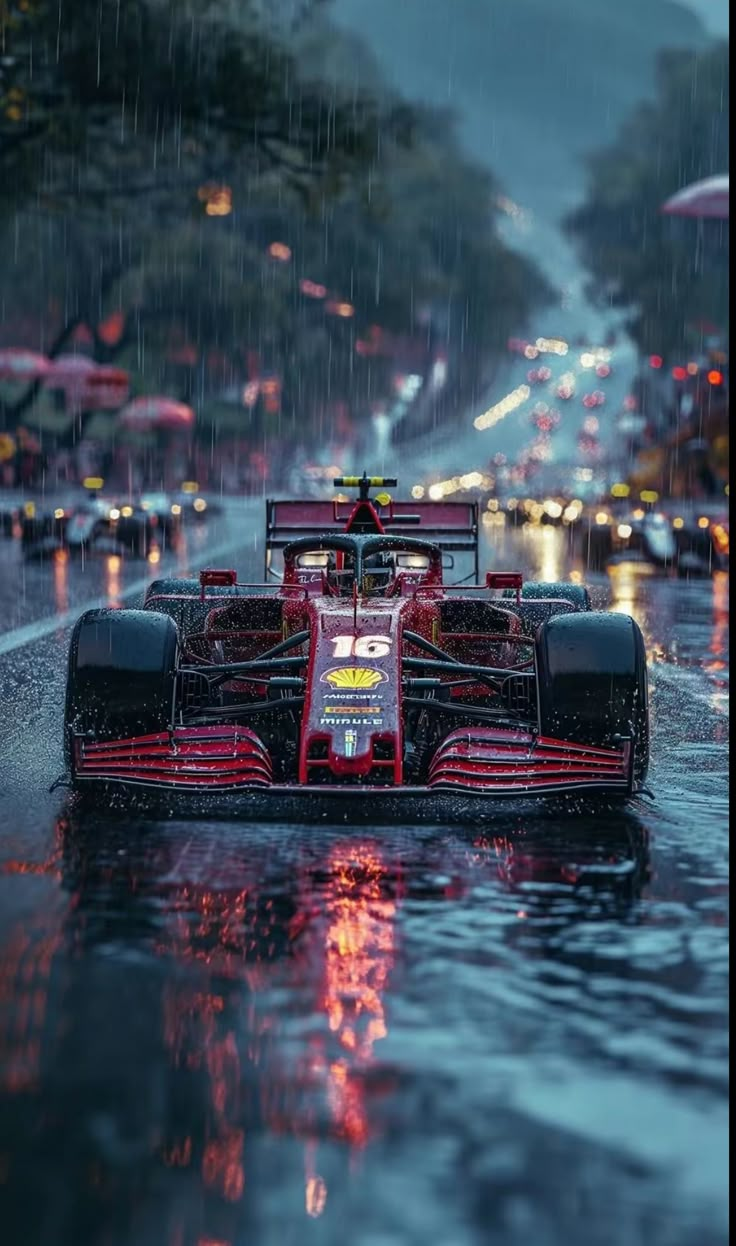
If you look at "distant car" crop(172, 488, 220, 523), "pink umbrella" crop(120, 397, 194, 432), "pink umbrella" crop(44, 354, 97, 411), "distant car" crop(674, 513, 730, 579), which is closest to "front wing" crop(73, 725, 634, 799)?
"distant car" crop(674, 513, 730, 579)

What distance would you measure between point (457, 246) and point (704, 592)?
78.1m

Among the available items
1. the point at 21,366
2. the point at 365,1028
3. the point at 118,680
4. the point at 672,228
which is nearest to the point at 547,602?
the point at 118,680

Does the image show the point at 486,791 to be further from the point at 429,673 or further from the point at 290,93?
the point at 290,93

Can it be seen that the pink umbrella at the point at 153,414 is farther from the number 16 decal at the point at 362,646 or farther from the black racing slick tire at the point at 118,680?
the number 16 decal at the point at 362,646

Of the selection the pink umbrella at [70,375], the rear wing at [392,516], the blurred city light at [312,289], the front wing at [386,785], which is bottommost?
the front wing at [386,785]

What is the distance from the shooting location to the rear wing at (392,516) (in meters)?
15.8

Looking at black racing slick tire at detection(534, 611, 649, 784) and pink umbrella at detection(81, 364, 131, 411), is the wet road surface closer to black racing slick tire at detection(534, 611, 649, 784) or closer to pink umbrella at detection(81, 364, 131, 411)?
black racing slick tire at detection(534, 611, 649, 784)

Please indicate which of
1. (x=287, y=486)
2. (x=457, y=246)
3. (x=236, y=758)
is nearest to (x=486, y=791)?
(x=236, y=758)

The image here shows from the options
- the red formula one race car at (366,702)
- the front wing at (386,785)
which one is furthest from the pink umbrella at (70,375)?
the front wing at (386,785)

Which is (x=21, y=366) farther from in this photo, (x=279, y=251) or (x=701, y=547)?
(x=279, y=251)

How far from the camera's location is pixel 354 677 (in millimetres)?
10102

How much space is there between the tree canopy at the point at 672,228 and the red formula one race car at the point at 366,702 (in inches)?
2350

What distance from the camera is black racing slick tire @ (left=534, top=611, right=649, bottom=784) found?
10203 millimetres

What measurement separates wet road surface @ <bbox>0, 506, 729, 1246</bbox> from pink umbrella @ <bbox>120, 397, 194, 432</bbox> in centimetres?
5553
